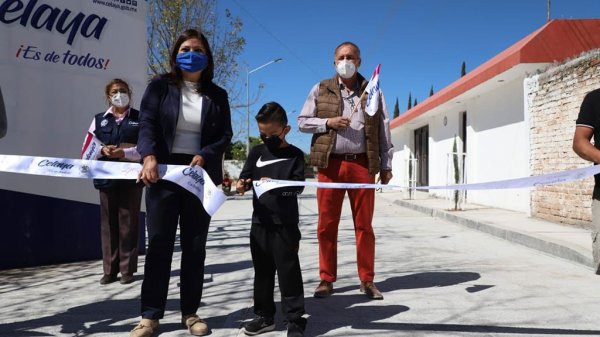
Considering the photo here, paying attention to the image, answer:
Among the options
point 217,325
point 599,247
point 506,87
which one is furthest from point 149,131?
point 506,87

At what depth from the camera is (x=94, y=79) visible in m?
5.75

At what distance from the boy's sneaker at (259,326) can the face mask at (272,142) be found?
1.08 metres

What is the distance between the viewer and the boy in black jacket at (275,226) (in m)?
3.18

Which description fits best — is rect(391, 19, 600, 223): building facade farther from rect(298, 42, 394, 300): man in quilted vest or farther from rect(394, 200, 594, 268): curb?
rect(298, 42, 394, 300): man in quilted vest

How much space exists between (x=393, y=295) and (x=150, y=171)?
225cm

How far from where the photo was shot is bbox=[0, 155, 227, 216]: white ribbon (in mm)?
3102

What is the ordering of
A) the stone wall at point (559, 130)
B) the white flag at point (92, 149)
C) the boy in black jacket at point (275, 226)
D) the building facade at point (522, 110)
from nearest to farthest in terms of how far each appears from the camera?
the boy in black jacket at point (275, 226) → the white flag at point (92, 149) → the stone wall at point (559, 130) → the building facade at point (522, 110)

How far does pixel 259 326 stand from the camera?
127 inches

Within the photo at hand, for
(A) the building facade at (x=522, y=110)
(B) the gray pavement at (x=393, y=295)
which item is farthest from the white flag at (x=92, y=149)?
(A) the building facade at (x=522, y=110)

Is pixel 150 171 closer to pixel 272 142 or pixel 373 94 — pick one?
pixel 272 142

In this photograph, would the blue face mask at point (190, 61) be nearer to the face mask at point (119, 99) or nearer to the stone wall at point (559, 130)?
the face mask at point (119, 99)

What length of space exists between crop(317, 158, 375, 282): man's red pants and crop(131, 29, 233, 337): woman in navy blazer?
Result: 3.62 ft

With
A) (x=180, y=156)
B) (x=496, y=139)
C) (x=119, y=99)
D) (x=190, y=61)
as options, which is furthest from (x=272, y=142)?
(x=496, y=139)

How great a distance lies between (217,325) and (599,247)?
2.46m
